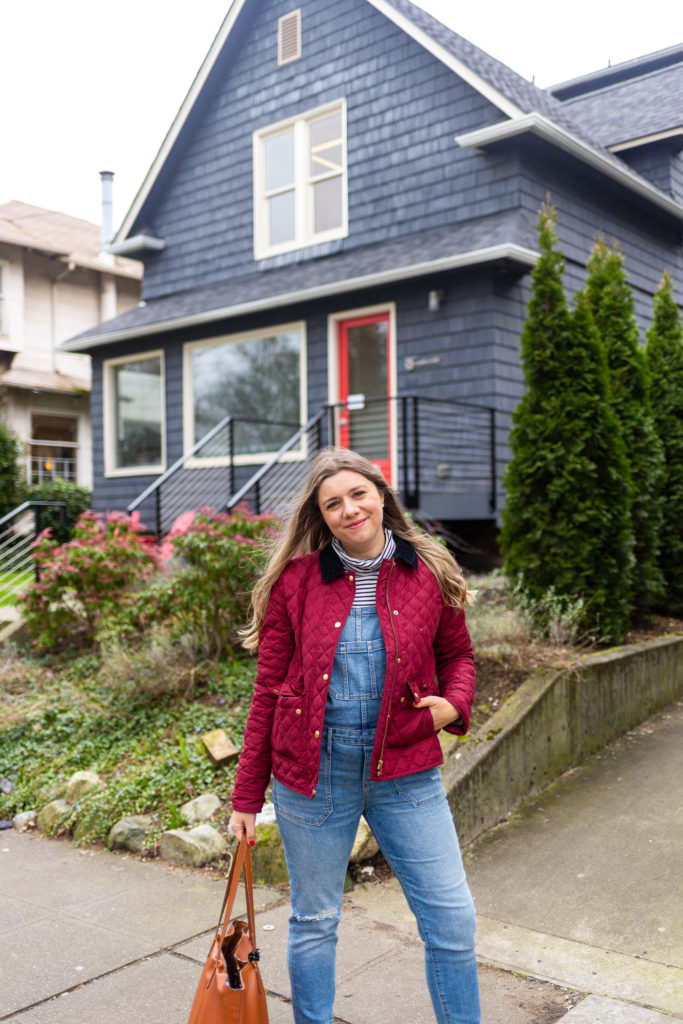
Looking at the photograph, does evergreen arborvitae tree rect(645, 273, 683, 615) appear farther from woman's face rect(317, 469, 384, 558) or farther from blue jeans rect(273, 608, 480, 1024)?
blue jeans rect(273, 608, 480, 1024)

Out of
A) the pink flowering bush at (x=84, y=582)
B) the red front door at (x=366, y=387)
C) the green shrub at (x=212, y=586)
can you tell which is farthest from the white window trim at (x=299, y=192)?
the green shrub at (x=212, y=586)

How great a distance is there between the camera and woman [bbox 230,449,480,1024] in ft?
7.82

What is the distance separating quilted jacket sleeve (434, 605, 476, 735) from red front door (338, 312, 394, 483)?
26.1 feet

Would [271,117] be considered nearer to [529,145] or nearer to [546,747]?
[529,145]

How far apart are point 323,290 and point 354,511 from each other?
848 cm

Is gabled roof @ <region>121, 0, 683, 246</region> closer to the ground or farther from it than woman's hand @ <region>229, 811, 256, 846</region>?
farther from it

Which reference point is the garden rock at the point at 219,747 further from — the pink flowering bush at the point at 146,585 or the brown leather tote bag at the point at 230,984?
the brown leather tote bag at the point at 230,984

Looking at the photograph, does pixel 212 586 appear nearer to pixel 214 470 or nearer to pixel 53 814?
pixel 53 814

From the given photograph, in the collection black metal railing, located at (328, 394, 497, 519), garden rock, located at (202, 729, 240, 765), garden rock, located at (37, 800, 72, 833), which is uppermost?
black metal railing, located at (328, 394, 497, 519)

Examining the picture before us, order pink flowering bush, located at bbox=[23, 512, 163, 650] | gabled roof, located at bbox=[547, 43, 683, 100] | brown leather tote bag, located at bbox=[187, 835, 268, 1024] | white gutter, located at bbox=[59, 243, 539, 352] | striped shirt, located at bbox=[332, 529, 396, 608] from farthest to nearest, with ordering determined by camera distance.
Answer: gabled roof, located at bbox=[547, 43, 683, 100] < white gutter, located at bbox=[59, 243, 539, 352] < pink flowering bush, located at bbox=[23, 512, 163, 650] < striped shirt, located at bbox=[332, 529, 396, 608] < brown leather tote bag, located at bbox=[187, 835, 268, 1024]

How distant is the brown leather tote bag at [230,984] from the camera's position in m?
2.23

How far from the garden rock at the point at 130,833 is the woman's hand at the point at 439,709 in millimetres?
2716

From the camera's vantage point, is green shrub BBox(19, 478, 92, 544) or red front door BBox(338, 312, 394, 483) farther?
green shrub BBox(19, 478, 92, 544)

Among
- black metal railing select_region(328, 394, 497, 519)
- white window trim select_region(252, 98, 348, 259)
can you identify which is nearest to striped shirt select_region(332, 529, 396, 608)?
black metal railing select_region(328, 394, 497, 519)
